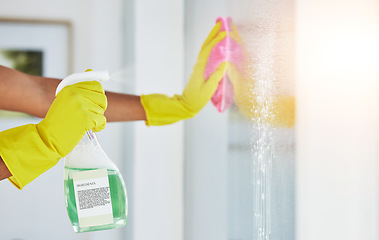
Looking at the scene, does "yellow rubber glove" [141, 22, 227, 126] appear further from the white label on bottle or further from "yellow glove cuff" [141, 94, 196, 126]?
the white label on bottle

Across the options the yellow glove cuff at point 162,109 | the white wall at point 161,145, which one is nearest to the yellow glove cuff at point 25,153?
the yellow glove cuff at point 162,109

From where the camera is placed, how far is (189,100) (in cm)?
128

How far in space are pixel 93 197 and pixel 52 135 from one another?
0.16 m

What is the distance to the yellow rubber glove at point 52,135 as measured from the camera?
84 cm

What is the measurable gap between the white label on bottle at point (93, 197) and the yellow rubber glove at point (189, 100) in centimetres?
35

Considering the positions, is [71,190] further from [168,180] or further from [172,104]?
[168,180]

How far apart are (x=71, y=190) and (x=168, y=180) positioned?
687 mm

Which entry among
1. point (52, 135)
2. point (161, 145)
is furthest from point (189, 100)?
point (52, 135)

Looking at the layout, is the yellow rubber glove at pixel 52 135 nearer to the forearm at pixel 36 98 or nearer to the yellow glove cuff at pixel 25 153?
the yellow glove cuff at pixel 25 153

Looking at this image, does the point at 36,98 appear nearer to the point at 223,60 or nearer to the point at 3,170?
the point at 3,170

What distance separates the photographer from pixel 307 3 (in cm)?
74

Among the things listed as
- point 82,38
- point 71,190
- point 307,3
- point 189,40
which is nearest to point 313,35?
point 307,3

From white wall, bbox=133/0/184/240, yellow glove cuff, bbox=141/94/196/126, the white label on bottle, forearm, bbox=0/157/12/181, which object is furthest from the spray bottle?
white wall, bbox=133/0/184/240

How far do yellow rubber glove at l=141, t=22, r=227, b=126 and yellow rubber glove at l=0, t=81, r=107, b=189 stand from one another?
1.10 ft
